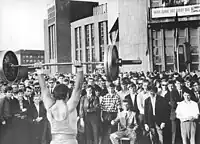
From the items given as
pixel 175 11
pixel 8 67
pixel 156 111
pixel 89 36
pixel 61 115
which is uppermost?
pixel 175 11

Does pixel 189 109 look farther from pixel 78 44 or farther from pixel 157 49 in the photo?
pixel 78 44

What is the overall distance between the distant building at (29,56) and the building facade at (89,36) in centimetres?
30

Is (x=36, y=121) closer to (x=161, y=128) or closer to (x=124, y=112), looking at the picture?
(x=124, y=112)

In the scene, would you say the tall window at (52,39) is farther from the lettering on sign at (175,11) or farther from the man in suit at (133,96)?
the lettering on sign at (175,11)

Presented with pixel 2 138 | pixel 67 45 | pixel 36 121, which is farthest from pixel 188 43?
pixel 2 138

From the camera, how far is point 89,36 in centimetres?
255

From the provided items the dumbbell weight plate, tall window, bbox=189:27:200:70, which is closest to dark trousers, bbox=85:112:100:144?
the dumbbell weight plate

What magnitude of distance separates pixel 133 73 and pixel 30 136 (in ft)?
2.65

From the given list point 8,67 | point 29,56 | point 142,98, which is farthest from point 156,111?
point 8,67

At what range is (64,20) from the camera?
2.58m

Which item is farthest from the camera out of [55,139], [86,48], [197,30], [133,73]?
[197,30]

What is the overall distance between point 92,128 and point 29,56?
62 cm

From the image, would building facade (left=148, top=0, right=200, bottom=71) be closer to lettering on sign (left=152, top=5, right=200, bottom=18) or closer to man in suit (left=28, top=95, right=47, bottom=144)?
lettering on sign (left=152, top=5, right=200, bottom=18)

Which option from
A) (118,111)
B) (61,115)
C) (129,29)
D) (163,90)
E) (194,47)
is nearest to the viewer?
(61,115)
